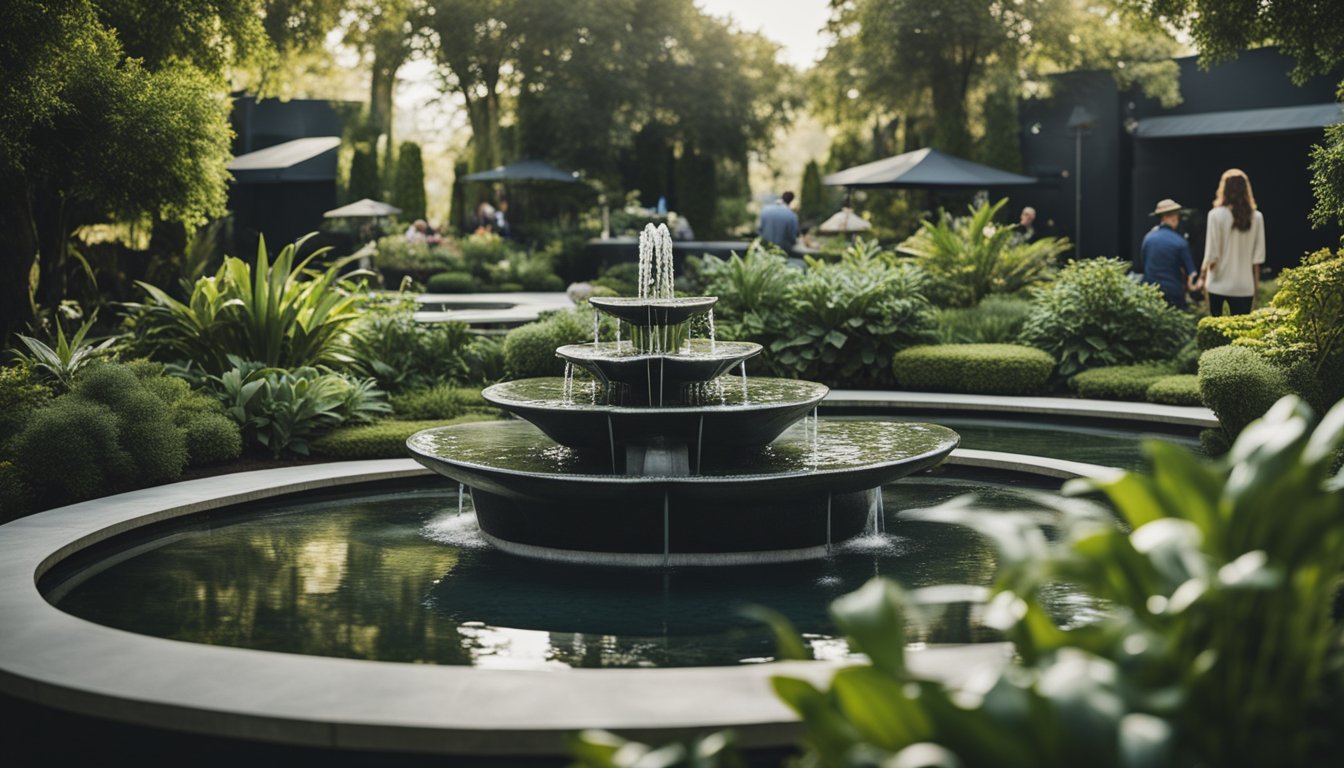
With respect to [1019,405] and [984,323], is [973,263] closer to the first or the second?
[984,323]

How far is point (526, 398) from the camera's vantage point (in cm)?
838

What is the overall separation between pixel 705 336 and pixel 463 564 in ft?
22.9

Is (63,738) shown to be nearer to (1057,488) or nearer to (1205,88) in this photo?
(1057,488)

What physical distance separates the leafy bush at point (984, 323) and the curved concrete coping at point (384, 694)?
10.2 meters

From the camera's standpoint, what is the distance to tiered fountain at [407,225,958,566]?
282 inches

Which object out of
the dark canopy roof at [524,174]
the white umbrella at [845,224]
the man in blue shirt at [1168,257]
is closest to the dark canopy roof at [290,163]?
the dark canopy roof at [524,174]

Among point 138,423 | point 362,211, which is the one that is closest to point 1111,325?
point 138,423

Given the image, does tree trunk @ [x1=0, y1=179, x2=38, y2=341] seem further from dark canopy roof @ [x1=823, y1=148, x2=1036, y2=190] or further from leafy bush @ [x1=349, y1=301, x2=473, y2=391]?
dark canopy roof @ [x1=823, y1=148, x2=1036, y2=190]

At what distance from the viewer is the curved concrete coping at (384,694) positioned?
390cm

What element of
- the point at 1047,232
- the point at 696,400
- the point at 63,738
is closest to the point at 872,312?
the point at 696,400

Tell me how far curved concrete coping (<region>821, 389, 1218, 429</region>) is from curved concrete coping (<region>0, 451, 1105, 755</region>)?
7496 millimetres

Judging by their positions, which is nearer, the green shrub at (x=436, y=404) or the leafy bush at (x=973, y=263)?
the green shrub at (x=436, y=404)

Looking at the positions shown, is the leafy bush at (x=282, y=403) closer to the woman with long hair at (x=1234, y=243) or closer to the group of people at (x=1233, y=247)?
the group of people at (x=1233, y=247)

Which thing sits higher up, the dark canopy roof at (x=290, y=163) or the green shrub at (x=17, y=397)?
the dark canopy roof at (x=290, y=163)
